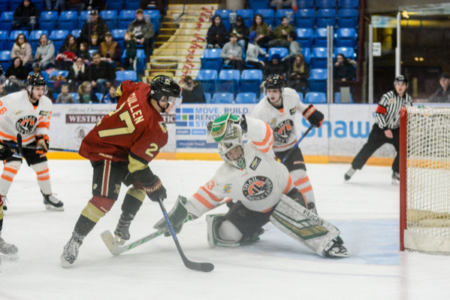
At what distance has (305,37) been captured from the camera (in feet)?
26.3

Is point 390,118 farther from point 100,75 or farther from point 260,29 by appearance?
point 100,75

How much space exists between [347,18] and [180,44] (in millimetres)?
2353

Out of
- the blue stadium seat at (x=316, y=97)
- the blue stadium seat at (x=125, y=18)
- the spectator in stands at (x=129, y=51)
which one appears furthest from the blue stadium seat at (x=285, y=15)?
the blue stadium seat at (x=125, y=18)

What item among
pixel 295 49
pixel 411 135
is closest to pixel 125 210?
pixel 411 135

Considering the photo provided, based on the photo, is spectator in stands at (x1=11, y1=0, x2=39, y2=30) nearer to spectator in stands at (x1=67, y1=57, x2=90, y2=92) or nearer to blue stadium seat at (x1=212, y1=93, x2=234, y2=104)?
spectator in stands at (x1=67, y1=57, x2=90, y2=92)

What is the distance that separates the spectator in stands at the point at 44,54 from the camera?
8430 mm

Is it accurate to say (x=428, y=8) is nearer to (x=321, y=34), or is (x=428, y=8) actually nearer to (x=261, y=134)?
(x=321, y=34)

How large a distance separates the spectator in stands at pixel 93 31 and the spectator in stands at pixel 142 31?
0.44 meters

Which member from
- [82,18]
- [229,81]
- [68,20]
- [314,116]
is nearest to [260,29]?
[229,81]

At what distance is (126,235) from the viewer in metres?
3.43

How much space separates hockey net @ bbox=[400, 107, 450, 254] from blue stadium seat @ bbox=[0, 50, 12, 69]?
677 cm

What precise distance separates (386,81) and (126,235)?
4.67 meters

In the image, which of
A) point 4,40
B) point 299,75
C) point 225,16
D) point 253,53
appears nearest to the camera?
Answer: point 299,75

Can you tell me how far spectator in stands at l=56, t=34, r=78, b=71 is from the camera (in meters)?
8.27
